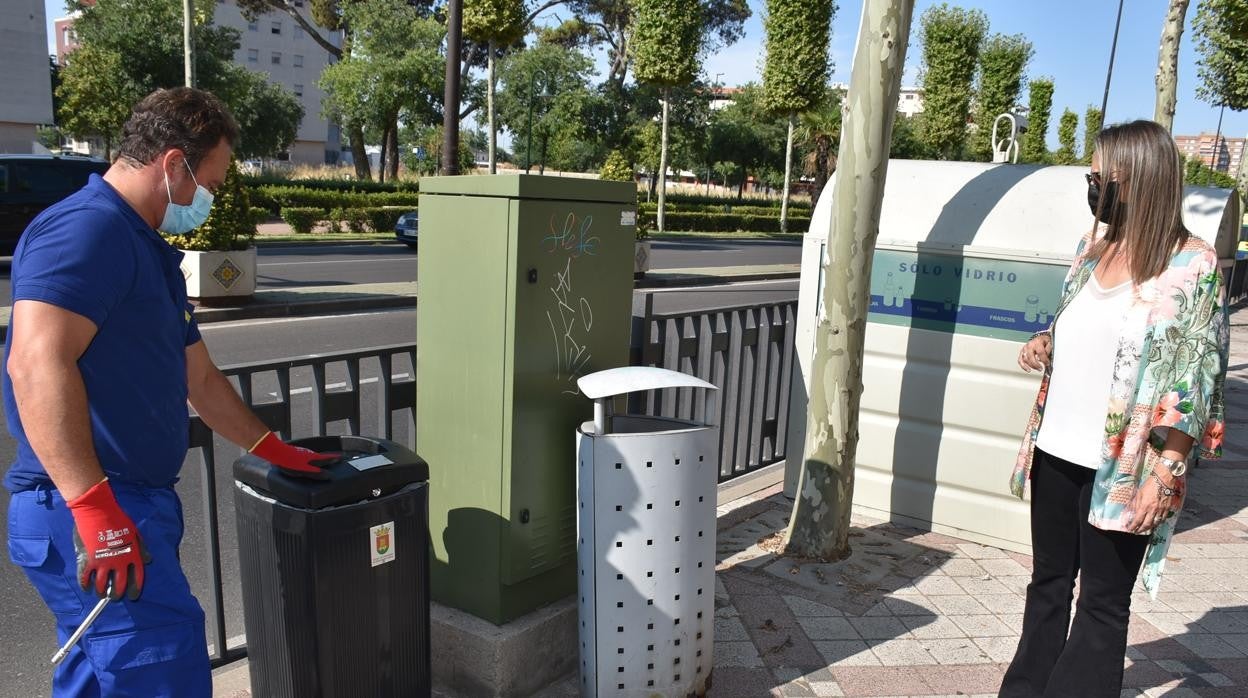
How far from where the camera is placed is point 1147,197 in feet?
8.54

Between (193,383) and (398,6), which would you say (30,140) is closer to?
(398,6)

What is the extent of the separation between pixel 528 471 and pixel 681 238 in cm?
2978

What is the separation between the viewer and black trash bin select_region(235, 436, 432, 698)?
2316mm

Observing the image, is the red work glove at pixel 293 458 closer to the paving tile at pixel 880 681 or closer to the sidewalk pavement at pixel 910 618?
the sidewalk pavement at pixel 910 618

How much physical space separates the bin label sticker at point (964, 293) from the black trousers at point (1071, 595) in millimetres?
1606

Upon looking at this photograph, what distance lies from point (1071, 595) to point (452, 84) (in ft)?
52.8

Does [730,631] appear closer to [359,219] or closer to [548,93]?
[359,219]

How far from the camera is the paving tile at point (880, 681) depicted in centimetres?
318

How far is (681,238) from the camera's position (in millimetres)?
32281

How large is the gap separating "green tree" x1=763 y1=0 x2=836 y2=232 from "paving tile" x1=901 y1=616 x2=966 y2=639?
1145 inches

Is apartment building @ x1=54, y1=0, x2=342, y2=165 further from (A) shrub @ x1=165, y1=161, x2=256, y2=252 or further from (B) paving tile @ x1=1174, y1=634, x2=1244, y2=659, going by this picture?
(B) paving tile @ x1=1174, y1=634, x2=1244, y2=659

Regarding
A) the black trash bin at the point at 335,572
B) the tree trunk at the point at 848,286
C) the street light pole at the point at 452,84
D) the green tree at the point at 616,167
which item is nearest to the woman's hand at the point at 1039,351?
the tree trunk at the point at 848,286

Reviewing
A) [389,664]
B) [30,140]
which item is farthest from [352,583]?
[30,140]

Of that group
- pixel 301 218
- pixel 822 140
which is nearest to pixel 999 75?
pixel 822 140
